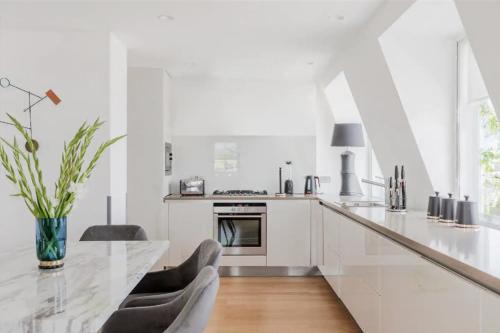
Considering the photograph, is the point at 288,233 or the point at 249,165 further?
the point at 249,165

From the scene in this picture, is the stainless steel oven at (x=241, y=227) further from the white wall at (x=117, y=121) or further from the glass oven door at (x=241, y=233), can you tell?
the white wall at (x=117, y=121)

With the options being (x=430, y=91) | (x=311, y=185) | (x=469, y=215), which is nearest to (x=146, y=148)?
(x=311, y=185)

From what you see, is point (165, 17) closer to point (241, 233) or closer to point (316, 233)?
point (241, 233)

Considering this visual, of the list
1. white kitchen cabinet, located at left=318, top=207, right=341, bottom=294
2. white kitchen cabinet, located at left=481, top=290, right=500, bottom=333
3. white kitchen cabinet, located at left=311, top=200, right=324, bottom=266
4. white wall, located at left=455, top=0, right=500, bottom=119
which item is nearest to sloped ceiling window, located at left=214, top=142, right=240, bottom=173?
white kitchen cabinet, located at left=311, top=200, right=324, bottom=266

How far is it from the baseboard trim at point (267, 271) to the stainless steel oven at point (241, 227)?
0.20m

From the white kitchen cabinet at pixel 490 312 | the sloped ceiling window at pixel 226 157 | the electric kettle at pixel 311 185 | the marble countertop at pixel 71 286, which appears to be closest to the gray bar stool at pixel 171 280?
the marble countertop at pixel 71 286

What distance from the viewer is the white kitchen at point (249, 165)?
1755 millimetres

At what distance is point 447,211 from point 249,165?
3.21m

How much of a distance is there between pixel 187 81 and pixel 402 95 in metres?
→ 2.97

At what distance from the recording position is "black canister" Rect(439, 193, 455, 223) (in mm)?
2451

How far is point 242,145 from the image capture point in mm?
5477

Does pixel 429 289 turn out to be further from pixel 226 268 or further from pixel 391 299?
pixel 226 268

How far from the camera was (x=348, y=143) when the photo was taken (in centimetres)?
468

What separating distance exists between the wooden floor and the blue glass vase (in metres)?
1.69
